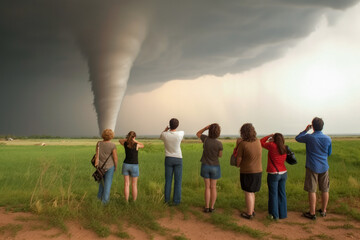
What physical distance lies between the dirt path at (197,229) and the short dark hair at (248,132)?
2368 millimetres

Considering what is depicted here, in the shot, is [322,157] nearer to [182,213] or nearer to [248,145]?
[248,145]

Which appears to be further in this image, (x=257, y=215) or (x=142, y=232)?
(x=257, y=215)

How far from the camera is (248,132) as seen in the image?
7035 millimetres

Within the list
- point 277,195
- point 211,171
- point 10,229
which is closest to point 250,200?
point 277,195

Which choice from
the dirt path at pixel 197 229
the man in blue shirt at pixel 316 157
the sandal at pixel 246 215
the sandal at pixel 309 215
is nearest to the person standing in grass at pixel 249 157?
the sandal at pixel 246 215

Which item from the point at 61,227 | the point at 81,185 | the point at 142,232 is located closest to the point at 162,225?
the point at 142,232

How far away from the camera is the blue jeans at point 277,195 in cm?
746

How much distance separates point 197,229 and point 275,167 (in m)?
2.69

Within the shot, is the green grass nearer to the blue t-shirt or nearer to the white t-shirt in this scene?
the white t-shirt

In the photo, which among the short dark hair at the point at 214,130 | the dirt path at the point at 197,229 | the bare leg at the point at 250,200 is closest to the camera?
the dirt path at the point at 197,229

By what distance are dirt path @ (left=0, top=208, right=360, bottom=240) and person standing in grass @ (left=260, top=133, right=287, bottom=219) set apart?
1.83ft

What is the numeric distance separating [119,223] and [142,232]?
2.23ft

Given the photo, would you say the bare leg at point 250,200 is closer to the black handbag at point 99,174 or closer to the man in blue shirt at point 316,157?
the man in blue shirt at point 316,157

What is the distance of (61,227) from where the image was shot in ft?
21.7
